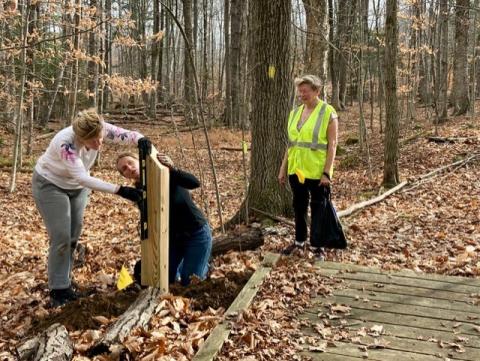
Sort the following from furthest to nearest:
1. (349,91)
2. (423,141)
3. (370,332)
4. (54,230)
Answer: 1. (349,91)
2. (423,141)
3. (54,230)
4. (370,332)

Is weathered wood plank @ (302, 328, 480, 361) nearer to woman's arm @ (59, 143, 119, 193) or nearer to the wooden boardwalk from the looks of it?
the wooden boardwalk

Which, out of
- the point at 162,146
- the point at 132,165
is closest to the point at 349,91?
the point at 162,146

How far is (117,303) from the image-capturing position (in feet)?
14.9

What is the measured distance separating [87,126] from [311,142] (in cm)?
232

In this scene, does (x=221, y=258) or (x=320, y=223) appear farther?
(x=221, y=258)

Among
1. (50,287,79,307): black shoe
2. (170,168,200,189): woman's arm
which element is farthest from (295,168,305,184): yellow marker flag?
(50,287,79,307): black shoe

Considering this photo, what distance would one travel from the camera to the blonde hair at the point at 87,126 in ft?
14.5

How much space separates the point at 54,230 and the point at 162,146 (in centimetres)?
1441

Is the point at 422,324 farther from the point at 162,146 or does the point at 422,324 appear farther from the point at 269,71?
the point at 162,146

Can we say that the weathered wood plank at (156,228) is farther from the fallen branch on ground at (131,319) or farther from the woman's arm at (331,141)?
the woman's arm at (331,141)

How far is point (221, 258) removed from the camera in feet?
19.6

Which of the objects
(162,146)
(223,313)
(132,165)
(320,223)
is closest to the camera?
(223,313)

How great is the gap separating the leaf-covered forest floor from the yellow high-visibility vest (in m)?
0.97

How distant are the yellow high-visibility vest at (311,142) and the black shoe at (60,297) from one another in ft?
8.72
